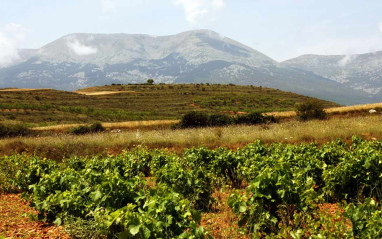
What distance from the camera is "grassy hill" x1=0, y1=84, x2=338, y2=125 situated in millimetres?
62031

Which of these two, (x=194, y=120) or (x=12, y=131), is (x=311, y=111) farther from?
(x=12, y=131)

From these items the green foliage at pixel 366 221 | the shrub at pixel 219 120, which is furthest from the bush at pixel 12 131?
the green foliage at pixel 366 221

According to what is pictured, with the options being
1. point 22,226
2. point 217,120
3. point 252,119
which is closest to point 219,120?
point 217,120

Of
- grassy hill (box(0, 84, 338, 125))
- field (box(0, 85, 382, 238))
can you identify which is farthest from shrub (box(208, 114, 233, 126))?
grassy hill (box(0, 84, 338, 125))

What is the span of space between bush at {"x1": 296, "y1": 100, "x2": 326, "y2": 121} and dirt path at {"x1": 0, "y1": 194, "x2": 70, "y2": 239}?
1309 inches

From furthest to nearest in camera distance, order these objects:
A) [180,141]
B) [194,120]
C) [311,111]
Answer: [311,111]
[194,120]
[180,141]

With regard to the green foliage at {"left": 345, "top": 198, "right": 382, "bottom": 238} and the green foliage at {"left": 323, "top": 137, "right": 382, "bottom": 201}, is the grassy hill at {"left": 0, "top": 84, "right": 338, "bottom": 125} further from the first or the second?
the green foliage at {"left": 345, "top": 198, "right": 382, "bottom": 238}

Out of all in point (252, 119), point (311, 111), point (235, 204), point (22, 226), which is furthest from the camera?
point (311, 111)

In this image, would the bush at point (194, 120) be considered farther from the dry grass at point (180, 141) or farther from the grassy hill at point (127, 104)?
the grassy hill at point (127, 104)

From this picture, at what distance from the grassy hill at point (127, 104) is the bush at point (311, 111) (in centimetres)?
3183

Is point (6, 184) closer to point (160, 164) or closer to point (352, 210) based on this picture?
point (160, 164)

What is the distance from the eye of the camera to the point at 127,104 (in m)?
84.5

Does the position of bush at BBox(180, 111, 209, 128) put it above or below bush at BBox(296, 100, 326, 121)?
below

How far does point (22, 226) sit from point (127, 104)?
7900 cm
